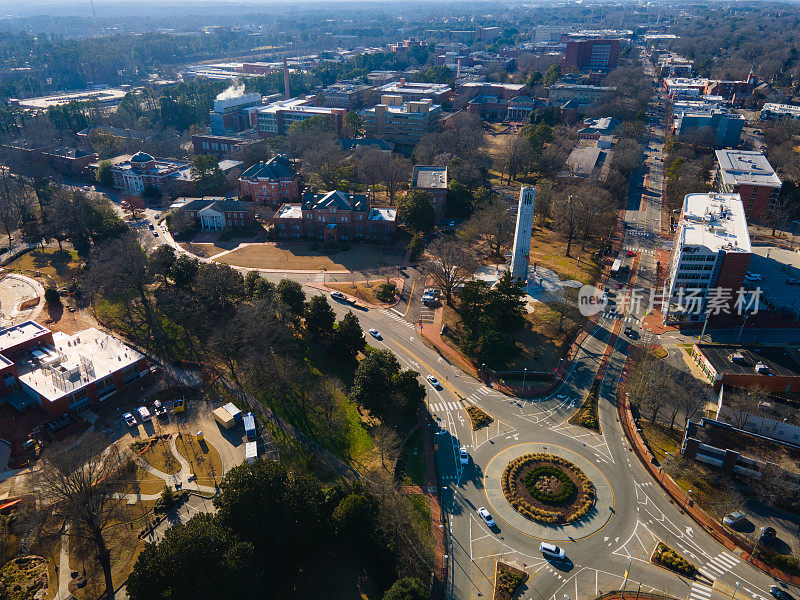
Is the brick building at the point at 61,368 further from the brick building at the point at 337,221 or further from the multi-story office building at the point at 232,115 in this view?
the multi-story office building at the point at 232,115

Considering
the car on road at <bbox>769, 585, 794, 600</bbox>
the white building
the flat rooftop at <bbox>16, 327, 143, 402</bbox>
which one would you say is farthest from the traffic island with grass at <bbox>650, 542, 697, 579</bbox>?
the flat rooftop at <bbox>16, 327, 143, 402</bbox>

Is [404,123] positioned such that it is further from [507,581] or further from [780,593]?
[780,593]

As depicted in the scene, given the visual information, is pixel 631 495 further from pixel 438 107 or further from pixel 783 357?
pixel 438 107

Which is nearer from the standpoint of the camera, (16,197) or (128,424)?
(128,424)

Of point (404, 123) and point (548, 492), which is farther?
point (404, 123)

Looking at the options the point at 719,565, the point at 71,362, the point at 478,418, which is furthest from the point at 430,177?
the point at 719,565

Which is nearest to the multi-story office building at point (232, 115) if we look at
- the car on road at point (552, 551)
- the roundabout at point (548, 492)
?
the roundabout at point (548, 492)

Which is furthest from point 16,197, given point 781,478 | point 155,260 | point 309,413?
point 781,478
